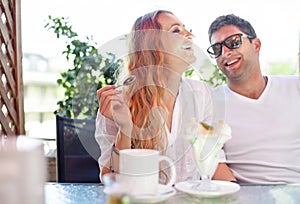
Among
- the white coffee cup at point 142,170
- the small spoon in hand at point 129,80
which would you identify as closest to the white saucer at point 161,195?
the white coffee cup at point 142,170

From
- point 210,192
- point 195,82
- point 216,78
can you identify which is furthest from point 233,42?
point 210,192

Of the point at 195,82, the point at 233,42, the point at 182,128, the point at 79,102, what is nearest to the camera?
the point at 182,128

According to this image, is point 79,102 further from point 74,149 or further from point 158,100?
point 158,100

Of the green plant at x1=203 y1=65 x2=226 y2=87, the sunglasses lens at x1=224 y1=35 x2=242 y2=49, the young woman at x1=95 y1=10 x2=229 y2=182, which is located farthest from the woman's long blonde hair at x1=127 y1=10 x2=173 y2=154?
the sunglasses lens at x1=224 y1=35 x2=242 y2=49

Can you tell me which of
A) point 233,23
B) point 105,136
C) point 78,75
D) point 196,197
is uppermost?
point 233,23

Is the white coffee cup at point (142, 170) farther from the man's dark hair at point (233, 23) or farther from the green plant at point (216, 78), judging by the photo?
the man's dark hair at point (233, 23)

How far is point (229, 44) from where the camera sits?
1.50 m

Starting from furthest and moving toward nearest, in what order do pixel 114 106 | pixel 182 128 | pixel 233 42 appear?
1. pixel 233 42
2. pixel 182 128
3. pixel 114 106

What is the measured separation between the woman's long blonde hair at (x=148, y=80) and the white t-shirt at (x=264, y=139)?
0.79 ft

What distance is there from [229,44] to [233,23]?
92mm

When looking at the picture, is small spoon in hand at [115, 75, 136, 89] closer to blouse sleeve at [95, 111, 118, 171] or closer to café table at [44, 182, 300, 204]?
blouse sleeve at [95, 111, 118, 171]

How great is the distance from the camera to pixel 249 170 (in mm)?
1418

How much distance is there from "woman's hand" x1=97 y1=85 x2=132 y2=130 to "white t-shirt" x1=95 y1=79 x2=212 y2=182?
5 centimetres

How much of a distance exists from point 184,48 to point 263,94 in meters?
0.36
